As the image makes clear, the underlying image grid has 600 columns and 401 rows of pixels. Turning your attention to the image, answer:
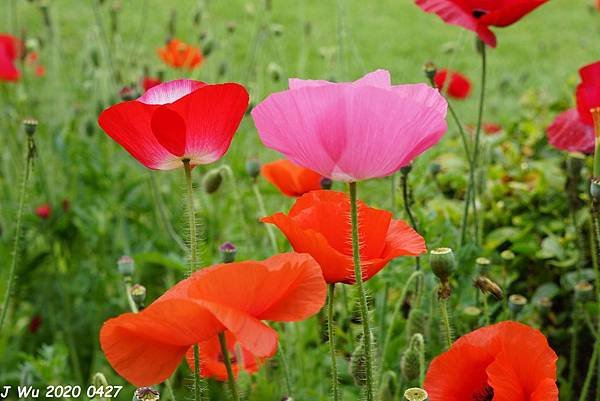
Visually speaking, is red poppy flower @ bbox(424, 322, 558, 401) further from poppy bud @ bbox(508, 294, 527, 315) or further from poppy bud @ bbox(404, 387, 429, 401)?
poppy bud @ bbox(508, 294, 527, 315)

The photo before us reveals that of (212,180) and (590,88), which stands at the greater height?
(590,88)

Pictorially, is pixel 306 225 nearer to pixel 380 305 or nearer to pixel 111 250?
pixel 380 305

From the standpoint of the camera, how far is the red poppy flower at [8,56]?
2381 millimetres

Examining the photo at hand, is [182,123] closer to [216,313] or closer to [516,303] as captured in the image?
[216,313]

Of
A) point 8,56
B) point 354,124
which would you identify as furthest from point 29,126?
point 8,56

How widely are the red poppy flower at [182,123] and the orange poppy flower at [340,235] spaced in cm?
10

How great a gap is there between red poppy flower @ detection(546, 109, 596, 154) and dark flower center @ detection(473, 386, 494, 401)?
624mm

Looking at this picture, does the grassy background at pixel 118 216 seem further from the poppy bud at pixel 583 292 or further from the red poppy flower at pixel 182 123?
the red poppy flower at pixel 182 123

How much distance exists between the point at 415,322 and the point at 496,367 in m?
0.45

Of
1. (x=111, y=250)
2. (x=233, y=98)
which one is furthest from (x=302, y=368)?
(x=111, y=250)

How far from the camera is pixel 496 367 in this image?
77cm

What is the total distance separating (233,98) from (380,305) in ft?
2.41

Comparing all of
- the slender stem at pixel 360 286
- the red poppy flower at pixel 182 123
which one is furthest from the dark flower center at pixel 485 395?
the red poppy flower at pixel 182 123

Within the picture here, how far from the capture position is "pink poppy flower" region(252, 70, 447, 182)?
2.44 feet
